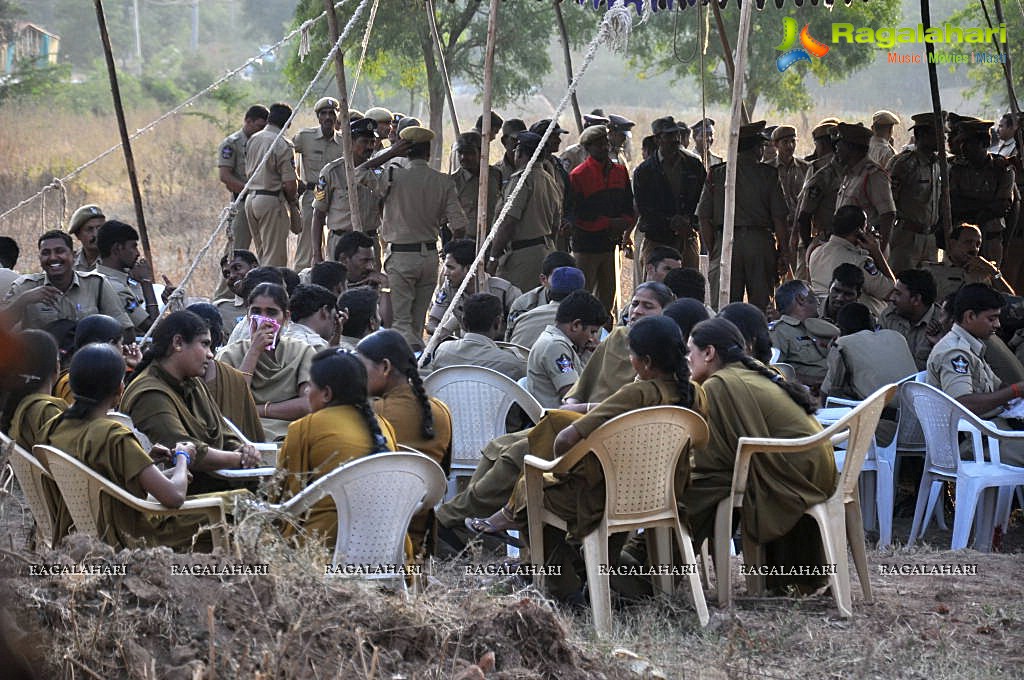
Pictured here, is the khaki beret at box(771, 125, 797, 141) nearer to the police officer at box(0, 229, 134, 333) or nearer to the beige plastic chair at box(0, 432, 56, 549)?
the police officer at box(0, 229, 134, 333)

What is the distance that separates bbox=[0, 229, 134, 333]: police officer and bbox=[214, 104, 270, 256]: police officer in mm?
3738

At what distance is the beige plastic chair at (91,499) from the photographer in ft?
13.3

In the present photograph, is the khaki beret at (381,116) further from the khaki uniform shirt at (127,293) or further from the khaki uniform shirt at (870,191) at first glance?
the khaki uniform shirt at (127,293)

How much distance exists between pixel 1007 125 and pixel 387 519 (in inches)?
363

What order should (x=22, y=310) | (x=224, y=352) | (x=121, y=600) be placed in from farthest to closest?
(x=224, y=352) → (x=121, y=600) → (x=22, y=310)

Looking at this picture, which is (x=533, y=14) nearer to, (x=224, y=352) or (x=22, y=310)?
(x=224, y=352)

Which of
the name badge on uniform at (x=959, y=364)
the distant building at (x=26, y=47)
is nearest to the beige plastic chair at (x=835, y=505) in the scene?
the name badge on uniform at (x=959, y=364)

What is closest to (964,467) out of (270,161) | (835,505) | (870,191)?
(835,505)

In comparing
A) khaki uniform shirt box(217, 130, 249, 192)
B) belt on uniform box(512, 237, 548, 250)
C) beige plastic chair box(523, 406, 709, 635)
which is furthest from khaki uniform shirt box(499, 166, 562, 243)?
beige plastic chair box(523, 406, 709, 635)

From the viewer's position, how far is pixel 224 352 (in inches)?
228

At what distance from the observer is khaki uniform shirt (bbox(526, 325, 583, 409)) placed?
5.95 meters

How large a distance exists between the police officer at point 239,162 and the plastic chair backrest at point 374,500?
7.10 metres

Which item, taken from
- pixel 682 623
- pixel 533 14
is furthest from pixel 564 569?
pixel 533 14

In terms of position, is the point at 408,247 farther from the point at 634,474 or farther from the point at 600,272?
the point at 634,474
